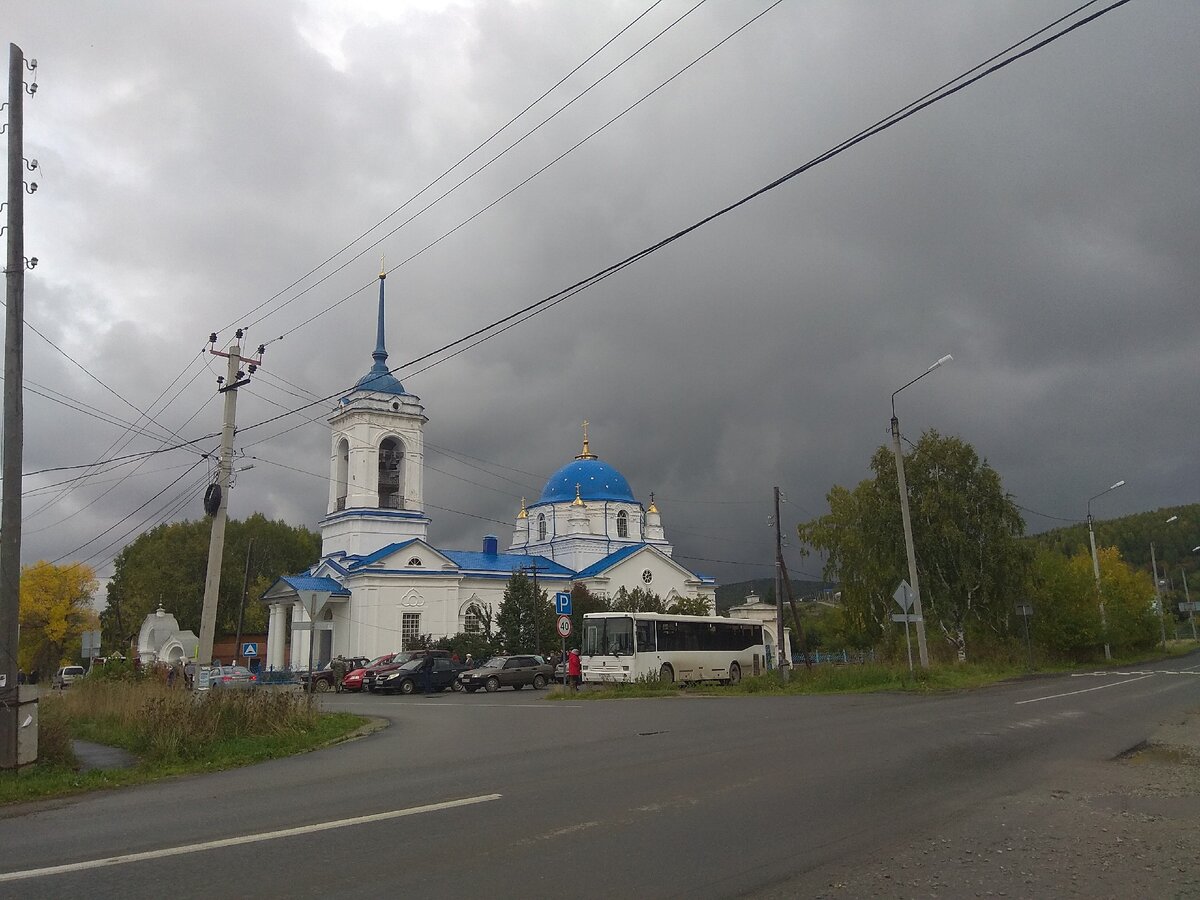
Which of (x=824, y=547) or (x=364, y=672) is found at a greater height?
(x=824, y=547)

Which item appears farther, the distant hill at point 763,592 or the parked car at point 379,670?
the distant hill at point 763,592

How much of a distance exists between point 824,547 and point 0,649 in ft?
137

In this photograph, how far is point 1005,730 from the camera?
1334cm

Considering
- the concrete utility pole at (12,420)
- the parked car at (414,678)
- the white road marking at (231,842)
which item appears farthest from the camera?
the parked car at (414,678)

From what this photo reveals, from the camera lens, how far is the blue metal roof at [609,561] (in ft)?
196

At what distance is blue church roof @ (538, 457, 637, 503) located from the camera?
67.1 m

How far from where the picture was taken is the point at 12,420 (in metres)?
12.2

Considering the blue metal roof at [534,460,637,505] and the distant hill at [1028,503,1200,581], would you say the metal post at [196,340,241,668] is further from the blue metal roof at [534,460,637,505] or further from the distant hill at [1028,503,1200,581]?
the distant hill at [1028,503,1200,581]

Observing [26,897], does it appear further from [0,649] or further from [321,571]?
[321,571]

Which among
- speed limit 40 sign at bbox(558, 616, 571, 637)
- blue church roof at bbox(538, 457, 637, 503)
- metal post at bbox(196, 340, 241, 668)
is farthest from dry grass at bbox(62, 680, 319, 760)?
blue church roof at bbox(538, 457, 637, 503)

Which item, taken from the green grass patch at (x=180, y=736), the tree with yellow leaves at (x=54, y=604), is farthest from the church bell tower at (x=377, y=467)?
the green grass patch at (x=180, y=736)

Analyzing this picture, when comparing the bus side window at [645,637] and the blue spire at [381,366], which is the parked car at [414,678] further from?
the blue spire at [381,366]

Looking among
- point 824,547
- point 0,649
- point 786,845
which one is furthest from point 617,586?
point 786,845

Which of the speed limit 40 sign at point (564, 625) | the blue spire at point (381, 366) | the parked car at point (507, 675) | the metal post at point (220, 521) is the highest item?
the blue spire at point (381, 366)
